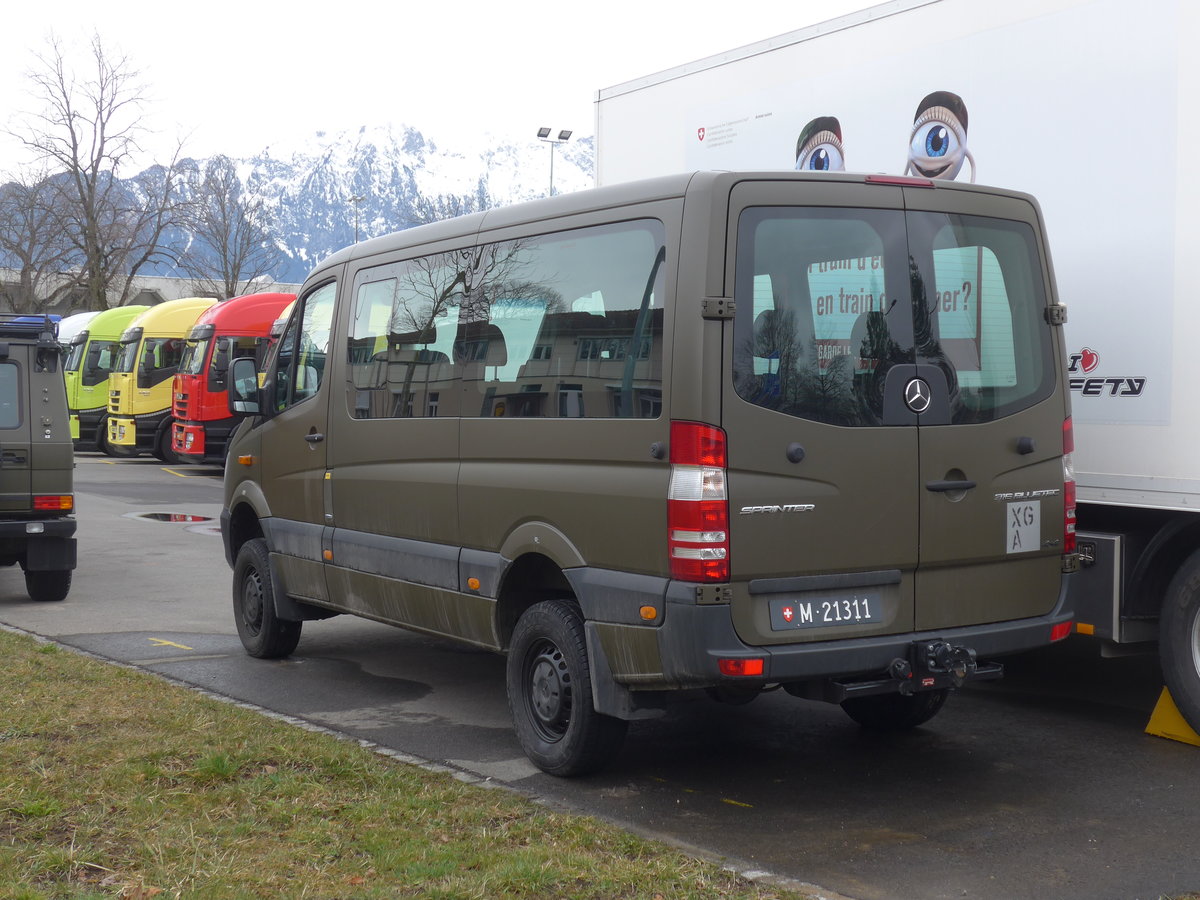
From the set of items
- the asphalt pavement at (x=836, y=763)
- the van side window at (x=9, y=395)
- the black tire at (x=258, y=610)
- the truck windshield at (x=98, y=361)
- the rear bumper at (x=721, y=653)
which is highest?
the truck windshield at (x=98, y=361)

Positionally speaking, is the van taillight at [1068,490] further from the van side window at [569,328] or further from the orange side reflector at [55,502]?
the orange side reflector at [55,502]

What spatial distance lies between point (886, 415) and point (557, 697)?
1794 mm

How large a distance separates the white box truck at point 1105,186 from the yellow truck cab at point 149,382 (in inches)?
923

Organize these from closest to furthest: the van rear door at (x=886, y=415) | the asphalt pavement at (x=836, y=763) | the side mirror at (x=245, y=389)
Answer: the asphalt pavement at (x=836, y=763) → the van rear door at (x=886, y=415) → the side mirror at (x=245, y=389)

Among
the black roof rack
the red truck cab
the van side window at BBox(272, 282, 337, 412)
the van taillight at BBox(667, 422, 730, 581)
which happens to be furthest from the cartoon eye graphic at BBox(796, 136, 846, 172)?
the red truck cab

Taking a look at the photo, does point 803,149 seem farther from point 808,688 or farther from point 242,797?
point 242,797

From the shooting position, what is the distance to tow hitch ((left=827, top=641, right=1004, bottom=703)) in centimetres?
524

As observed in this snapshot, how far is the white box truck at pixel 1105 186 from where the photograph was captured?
611 centimetres

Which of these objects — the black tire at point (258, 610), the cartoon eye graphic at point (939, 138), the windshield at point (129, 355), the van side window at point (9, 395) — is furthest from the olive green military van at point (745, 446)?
the windshield at point (129, 355)

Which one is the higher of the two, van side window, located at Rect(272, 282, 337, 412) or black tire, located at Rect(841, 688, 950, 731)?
van side window, located at Rect(272, 282, 337, 412)

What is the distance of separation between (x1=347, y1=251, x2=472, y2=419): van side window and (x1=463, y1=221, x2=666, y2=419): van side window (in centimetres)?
18

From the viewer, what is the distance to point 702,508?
5.04m

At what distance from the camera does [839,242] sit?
5375 mm

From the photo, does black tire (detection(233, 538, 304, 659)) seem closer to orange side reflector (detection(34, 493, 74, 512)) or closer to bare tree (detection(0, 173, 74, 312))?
orange side reflector (detection(34, 493, 74, 512))
